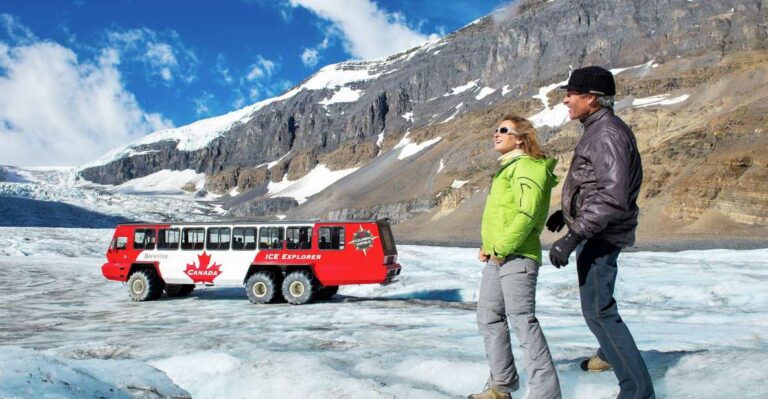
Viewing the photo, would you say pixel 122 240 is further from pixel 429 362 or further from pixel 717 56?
pixel 717 56

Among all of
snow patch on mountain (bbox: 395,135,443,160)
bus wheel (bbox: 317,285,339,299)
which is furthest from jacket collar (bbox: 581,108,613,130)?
snow patch on mountain (bbox: 395,135,443,160)

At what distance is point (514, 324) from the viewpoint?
454cm

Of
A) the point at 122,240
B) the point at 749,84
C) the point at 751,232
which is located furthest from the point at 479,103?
the point at 122,240

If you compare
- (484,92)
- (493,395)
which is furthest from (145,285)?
(484,92)

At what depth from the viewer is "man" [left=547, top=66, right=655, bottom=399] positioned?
4047 millimetres

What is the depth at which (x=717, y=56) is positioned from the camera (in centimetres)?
11306

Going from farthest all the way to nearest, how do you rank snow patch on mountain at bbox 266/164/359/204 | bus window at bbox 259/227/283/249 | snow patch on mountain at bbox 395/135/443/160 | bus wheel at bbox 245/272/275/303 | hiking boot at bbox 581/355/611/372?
snow patch on mountain at bbox 266/164/359/204
snow patch on mountain at bbox 395/135/443/160
bus window at bbox 259/227/283/249
bus wheel at bbox 245/272/275/303
hiking boot at bbox 581/355/611/372

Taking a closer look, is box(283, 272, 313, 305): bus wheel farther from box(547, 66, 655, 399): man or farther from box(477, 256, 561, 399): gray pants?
box(547, 66, 655, 399): man

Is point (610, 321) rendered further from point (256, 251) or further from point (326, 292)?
point (326, 292)

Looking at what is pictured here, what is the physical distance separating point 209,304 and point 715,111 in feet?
267

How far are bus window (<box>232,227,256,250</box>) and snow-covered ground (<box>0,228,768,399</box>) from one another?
1554mm

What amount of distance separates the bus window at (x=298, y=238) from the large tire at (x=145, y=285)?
441 centimetres

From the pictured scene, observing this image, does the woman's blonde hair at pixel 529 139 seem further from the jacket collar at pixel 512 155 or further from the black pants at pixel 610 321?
the black pants at pixel 610 321

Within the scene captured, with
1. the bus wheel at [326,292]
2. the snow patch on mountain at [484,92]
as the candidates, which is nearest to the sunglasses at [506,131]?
the bus wheel at [326,292]
